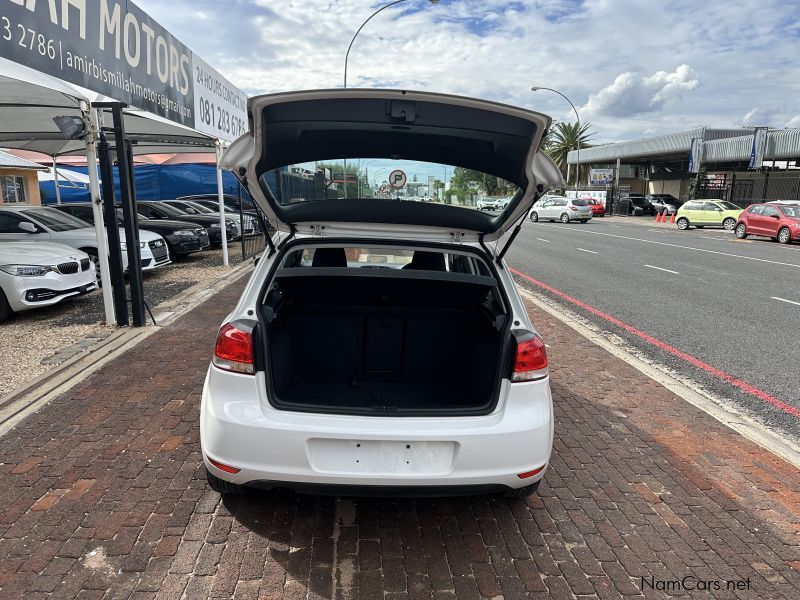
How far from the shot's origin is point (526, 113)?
2.52m

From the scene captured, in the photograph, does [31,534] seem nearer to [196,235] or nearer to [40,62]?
[40,62]

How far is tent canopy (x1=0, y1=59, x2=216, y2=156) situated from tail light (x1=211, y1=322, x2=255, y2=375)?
3.82 meters

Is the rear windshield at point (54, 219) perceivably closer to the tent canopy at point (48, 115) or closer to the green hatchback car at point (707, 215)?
the tent canopy at point (48, 115)

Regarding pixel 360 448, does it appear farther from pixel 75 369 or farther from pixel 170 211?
pixel 170 211

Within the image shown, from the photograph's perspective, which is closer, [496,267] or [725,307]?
[496,267]

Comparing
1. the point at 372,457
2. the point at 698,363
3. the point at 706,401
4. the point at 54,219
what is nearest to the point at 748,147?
the point at 698,363

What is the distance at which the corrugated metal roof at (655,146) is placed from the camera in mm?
35719

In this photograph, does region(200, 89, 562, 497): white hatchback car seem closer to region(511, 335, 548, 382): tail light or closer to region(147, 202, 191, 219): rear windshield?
region(511, 335, 548, 382): tail light

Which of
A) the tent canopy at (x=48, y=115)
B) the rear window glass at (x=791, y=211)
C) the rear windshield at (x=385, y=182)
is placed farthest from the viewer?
the rear window glass at (x=791, y=211)

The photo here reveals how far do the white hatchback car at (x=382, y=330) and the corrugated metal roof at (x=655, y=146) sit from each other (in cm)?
3904

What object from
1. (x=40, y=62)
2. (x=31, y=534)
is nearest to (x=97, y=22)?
(x=40, y=62)

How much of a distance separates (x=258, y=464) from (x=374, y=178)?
1.76 metres

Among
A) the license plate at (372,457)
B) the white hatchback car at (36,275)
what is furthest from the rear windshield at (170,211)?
the license plate at (372,457)

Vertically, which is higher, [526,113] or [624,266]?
[526,113]
